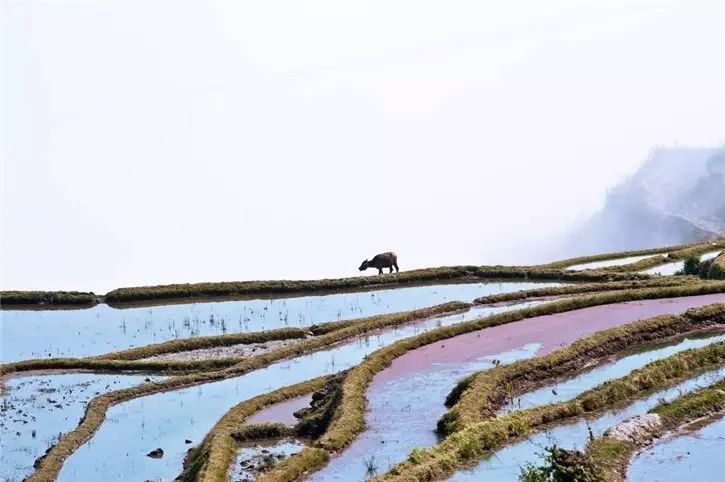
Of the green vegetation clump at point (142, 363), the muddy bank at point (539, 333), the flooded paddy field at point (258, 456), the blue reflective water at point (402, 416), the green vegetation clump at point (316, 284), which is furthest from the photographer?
the green vegetation clump at point (316, 284)

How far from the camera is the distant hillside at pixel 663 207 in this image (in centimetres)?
8212

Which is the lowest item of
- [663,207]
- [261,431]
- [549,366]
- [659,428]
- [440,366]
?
[659,428]

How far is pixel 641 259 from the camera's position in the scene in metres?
38.5

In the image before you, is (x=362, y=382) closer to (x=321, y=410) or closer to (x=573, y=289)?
(x=321, y=410)

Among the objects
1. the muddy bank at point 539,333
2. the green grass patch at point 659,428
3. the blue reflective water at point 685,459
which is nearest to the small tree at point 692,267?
the muddy bank at point 539,333

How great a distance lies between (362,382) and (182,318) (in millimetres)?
12198

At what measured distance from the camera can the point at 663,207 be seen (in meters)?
93.2

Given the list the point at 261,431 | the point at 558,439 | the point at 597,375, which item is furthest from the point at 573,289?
the point at 558,439

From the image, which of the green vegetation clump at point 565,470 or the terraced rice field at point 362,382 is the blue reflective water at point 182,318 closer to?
the terraced rice field at point 362,382

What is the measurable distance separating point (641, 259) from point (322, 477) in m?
26.0

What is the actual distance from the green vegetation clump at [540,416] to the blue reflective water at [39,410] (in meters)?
8.10

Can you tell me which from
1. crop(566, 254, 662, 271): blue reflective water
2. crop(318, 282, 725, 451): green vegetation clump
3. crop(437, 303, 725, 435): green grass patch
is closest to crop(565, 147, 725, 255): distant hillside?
crop(566, 254, 662, 271): blue reflective water

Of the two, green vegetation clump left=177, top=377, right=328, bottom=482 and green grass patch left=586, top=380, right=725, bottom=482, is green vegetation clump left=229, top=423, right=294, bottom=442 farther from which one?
green grass patch left=586, top=380, right=725, bottom=482

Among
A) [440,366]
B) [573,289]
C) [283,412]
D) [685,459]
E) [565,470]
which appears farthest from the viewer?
[573,289]
